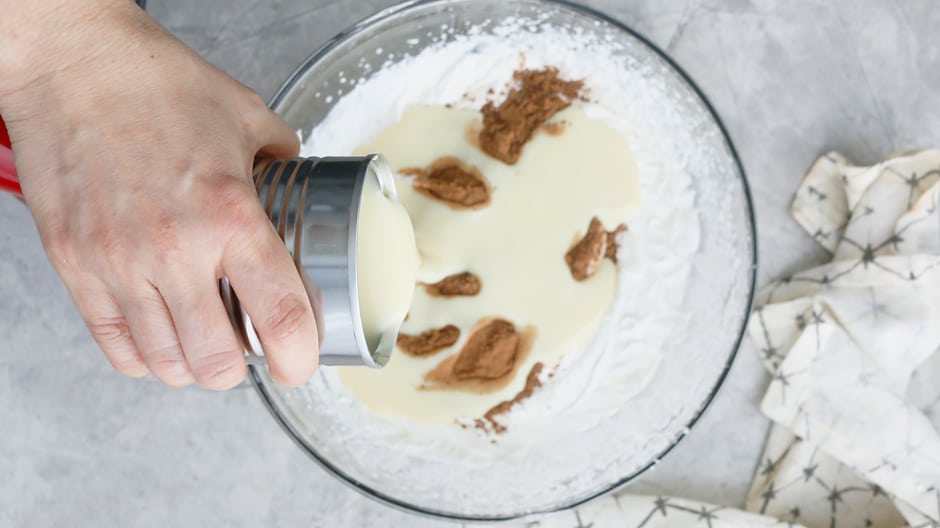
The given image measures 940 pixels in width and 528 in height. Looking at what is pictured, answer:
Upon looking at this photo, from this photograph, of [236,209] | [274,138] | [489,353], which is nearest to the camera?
[236,209]

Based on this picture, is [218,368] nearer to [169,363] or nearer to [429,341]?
[169,363]

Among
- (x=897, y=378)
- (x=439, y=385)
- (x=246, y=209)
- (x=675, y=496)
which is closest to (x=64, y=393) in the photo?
(x=439, y=385)

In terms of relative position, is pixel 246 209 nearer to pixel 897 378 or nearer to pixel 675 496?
pixel 675 496

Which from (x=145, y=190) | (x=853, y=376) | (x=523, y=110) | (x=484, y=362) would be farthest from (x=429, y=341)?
(x=853, y=376)

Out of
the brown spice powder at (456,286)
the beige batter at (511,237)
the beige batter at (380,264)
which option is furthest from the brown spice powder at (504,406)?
the beige batter at (380,264)

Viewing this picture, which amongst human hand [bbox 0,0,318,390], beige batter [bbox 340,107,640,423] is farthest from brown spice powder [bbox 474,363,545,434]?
human hand [bbox 0,0,318,390]

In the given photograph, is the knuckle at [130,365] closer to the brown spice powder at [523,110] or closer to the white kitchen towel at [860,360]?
the brown spice powder at [523,110]
